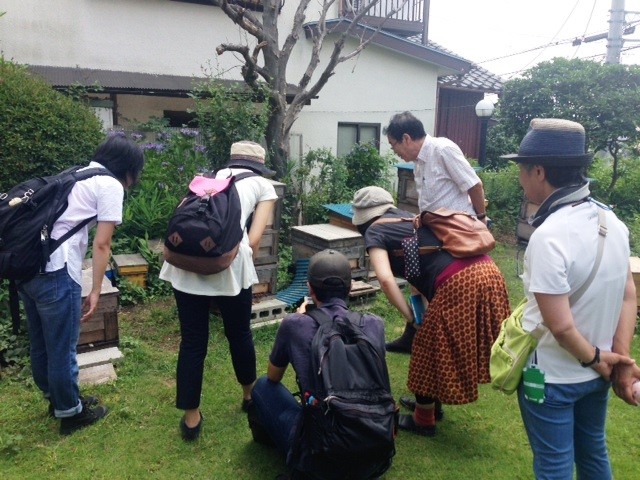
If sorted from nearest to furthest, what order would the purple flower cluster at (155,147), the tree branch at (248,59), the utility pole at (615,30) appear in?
1. the tree branch at (248,59)
2. the purple flower cluster at (155,147)
3. the utility pole at (615,30)

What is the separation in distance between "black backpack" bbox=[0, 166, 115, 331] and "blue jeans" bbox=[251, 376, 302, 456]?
1278 mm

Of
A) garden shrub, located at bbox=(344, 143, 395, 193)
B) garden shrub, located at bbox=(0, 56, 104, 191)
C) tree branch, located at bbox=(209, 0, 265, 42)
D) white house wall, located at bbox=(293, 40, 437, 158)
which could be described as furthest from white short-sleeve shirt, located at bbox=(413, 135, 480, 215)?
white house wall, located at bbox=(293, 40, 437, 158)

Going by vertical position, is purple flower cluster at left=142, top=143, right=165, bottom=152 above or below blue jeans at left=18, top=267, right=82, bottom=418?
above

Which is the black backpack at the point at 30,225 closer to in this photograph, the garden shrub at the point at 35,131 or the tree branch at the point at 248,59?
the garden shrub at the point at 35,131

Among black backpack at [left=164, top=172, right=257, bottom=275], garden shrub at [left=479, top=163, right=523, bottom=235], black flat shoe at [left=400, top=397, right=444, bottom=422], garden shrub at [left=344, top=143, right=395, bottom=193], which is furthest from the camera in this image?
garden shrub at [left=479, top=163, right=523, bottom=235]

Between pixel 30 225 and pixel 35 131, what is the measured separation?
301cm

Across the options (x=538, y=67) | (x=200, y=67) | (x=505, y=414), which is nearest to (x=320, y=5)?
(x=200, y=67)

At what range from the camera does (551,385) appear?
6.27 feet

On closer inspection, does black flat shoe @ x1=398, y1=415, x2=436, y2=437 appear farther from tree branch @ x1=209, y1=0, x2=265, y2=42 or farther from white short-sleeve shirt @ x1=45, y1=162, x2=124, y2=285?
tree branch @ x1=209, y1=0, x2=265, y2=42

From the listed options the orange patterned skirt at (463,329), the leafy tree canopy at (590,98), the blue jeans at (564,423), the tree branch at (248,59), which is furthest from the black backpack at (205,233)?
the leafy tree canopy at (590,98)

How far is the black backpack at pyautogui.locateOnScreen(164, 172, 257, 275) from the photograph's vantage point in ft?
8.94

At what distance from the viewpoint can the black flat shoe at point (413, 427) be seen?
3191 mm

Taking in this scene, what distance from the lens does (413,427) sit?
3.21 m

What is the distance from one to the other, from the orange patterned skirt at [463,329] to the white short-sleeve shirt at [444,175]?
1069 mm
